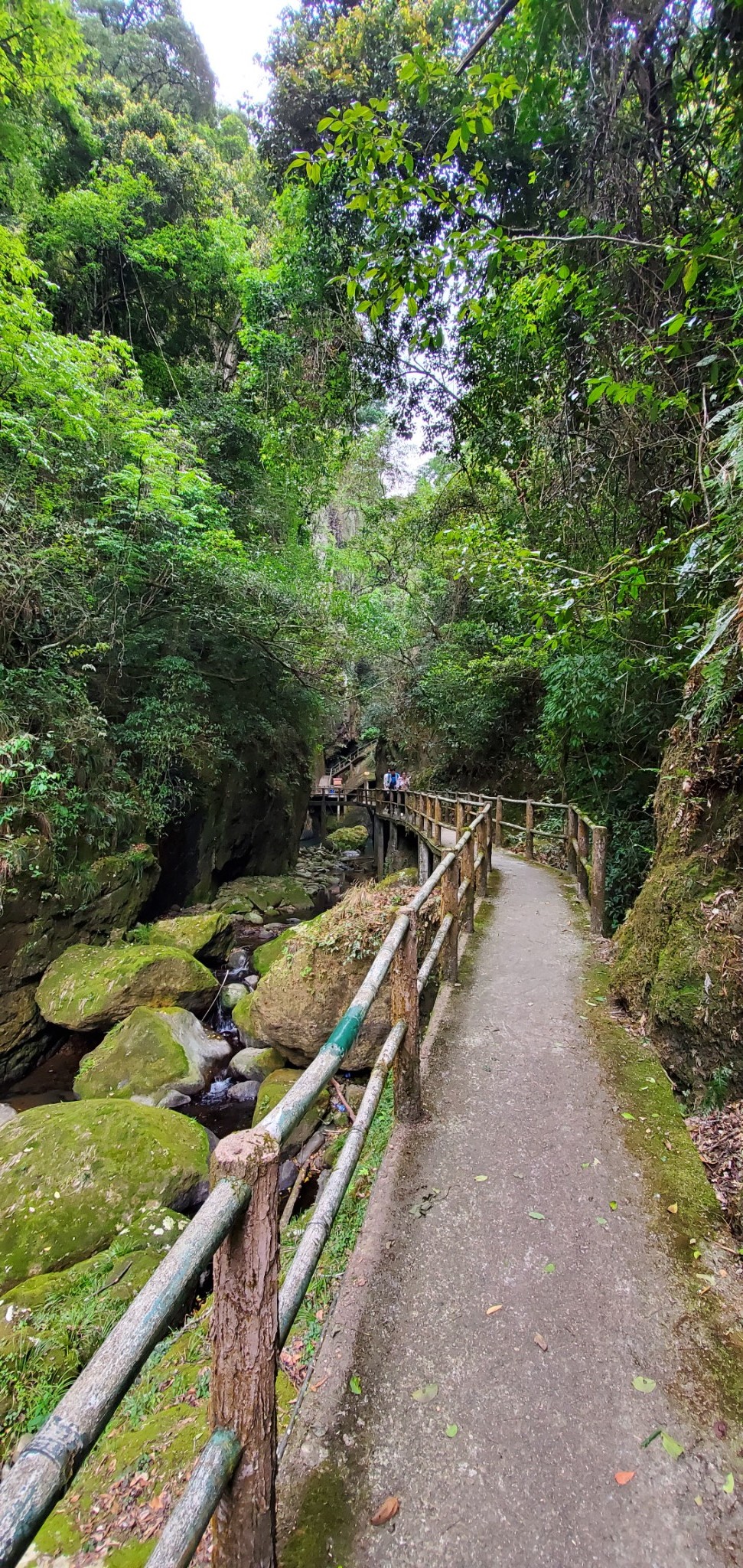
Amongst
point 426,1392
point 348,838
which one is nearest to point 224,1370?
point 426,1392

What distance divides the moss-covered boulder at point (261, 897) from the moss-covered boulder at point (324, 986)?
6.69m

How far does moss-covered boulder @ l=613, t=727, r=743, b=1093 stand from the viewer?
305cm

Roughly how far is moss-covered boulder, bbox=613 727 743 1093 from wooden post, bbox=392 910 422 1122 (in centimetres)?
153

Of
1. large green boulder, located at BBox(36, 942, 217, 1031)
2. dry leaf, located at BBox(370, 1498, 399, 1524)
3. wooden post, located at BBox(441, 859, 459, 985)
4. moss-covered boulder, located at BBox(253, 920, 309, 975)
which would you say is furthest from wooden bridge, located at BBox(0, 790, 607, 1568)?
moss-covered boulder, located at BBox(253, 920, 309, 975)

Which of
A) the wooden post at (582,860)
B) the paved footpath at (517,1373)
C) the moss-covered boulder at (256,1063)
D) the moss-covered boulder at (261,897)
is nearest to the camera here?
the paved footpath at (517,1373)

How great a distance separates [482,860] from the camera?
759cm

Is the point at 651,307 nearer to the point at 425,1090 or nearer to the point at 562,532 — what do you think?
the point at 562,532

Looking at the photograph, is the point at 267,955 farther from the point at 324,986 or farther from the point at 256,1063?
the point at 324,986

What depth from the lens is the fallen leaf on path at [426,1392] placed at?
1709 mm

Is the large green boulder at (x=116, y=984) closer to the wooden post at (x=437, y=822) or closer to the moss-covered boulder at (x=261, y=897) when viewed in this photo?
the moss-covered boulder at (x=261, y=897)

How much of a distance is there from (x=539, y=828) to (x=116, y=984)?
9.20 meters

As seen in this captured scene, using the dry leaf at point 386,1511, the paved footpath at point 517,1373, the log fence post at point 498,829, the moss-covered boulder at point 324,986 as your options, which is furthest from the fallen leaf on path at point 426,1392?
the log fence post at point 498,829

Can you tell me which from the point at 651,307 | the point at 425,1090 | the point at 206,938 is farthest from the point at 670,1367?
the point at 206,938

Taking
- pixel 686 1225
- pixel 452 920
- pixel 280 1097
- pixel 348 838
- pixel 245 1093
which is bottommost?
pixel 245 1093
